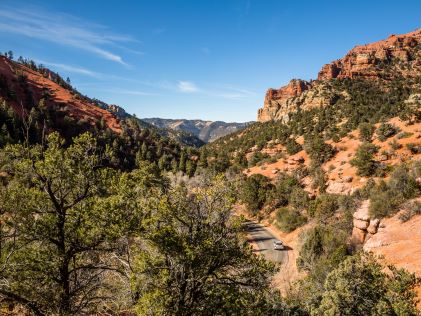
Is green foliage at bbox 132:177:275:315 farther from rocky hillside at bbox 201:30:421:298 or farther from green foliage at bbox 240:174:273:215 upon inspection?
green foliage at bbox 240:174:273:215

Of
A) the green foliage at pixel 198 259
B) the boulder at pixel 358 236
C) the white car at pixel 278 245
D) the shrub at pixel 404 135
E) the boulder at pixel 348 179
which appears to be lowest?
the white car at pixel 278 245

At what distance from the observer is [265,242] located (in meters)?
44.8

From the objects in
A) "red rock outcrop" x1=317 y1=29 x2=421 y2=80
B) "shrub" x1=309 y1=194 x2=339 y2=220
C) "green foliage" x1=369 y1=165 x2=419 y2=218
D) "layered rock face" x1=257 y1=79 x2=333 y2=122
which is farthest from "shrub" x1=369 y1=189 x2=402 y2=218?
"red rock outcrop" x1=317 y1=29 x2=421 y2=80

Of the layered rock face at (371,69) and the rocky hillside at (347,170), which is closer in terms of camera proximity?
the rocky hillside at (347,170)

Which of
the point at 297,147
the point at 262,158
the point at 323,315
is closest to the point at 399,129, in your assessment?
the point at 297,147

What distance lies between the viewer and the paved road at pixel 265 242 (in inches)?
1524

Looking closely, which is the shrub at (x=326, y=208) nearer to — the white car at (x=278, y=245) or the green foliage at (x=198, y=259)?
the white car at (x=278, y=245)

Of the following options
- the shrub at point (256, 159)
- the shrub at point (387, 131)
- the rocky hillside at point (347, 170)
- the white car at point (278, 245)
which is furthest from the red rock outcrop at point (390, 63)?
the white car at point (278, 245)

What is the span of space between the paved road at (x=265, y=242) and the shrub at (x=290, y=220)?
8.04 ft

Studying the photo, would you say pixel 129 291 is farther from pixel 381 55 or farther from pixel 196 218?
pixel 381 55

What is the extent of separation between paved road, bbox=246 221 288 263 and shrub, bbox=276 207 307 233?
8.04 feet

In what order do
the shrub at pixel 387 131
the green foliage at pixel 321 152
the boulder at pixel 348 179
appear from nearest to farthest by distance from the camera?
the boulder at pixel 348 179, the shrub at pixel 387 131, the green foliage at pixel 321 152

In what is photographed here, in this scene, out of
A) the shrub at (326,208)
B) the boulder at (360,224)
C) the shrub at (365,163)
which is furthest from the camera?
the shrub at (365,163)

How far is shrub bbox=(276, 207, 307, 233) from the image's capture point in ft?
158
